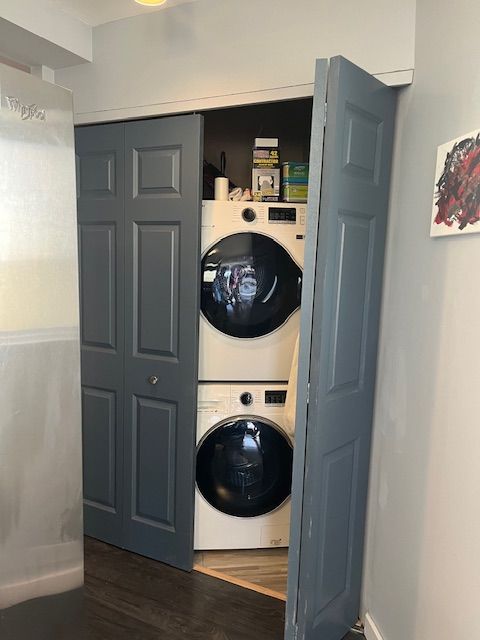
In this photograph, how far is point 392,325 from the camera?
1873 millimetres

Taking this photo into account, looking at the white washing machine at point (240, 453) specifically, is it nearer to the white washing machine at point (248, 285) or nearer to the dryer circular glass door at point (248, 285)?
the white washing machine at point (248, 285)

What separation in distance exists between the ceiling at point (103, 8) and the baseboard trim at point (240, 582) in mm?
2436

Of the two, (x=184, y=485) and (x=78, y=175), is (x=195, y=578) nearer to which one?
(x=184, y=485)

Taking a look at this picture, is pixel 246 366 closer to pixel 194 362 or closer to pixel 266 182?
pixel 194 362

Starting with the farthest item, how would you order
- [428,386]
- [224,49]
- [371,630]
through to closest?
[224,49] < [371,630] < [428,386]

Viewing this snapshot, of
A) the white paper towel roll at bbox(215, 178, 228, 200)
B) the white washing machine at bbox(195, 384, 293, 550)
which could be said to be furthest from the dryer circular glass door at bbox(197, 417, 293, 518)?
the white paper towel roll at bbox(215, 178, 228, 200)

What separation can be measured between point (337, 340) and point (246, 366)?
700 millimetres

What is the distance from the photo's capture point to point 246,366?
235 centimetres

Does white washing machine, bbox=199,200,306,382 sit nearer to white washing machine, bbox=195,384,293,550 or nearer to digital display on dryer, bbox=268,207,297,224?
digital display on dryer, bbox=268,207,297,224

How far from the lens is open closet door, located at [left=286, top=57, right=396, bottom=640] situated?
1603 millimetres

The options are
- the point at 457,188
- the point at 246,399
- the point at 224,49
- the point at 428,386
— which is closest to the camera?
the point at 457,188

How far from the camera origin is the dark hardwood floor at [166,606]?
1.99 meters

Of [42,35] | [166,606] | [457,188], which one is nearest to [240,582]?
[166,606]

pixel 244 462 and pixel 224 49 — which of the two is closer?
pixel 224 49
